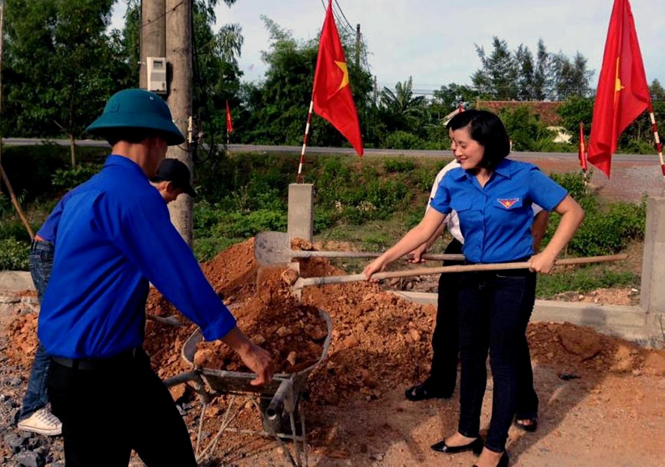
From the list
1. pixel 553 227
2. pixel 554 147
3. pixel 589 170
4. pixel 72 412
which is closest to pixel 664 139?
pixel 554 147

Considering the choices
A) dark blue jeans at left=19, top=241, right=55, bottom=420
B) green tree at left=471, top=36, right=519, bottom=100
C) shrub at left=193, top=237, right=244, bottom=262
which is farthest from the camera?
green tree at left=471, top=36, right=519, bottom=100

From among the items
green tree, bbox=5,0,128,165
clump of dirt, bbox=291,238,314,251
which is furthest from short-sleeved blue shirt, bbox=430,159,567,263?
green tree, bbox=5,0,128,165

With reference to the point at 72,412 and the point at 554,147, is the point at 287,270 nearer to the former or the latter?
the point at 72,412

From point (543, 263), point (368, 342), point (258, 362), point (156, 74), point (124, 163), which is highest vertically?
point (156, 74)

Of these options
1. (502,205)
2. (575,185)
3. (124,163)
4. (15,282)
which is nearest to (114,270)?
(124,163)

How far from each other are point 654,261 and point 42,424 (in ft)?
16.1

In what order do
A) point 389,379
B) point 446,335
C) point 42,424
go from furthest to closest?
point 389,379, point 446,335, point 42,424

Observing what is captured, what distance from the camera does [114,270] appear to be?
7.24ft

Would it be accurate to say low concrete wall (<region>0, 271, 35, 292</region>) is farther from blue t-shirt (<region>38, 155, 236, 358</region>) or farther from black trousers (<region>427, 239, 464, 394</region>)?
blue t-shirt (<region>38, 155, 236, 358</region>)

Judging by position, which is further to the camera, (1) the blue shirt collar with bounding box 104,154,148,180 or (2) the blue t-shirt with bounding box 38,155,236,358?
(1) the blue shirt collar with bounding box 104,154,148,180

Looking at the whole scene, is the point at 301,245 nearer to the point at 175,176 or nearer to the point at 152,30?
the point at 152,30

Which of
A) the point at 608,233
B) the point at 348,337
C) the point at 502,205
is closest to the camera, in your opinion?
the point at 502,205

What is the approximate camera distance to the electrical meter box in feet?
17.3

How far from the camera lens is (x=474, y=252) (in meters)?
3.66
